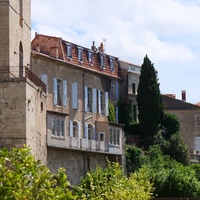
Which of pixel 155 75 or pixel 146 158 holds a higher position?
pixel 155 75

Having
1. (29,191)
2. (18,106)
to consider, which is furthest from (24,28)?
(29,191)

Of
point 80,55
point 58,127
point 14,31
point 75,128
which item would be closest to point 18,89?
point 14,31

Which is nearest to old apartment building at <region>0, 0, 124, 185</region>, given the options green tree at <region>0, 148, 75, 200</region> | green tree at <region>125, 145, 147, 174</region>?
green tree at <region>125, 145, 147, 174</region>

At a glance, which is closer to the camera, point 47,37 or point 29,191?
point 29,191

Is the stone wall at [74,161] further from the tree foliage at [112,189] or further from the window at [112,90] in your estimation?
the window at [112,90]

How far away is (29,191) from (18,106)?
975 inches

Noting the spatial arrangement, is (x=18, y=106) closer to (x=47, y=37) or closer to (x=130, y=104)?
(x=47, y=37)

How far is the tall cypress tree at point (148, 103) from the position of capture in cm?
7175

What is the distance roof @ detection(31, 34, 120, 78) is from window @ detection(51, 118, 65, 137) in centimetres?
921

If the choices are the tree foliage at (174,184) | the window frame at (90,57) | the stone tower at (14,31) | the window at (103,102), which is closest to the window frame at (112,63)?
the window frame at (90,57)

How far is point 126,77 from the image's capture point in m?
74.1

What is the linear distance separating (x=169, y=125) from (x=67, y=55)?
14.5m

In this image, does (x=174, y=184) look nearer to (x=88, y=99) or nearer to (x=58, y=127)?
(x=58, y=127)

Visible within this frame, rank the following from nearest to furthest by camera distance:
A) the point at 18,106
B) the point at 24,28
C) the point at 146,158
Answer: the point at 18,106
the point at 24,28
the point at 146,158
